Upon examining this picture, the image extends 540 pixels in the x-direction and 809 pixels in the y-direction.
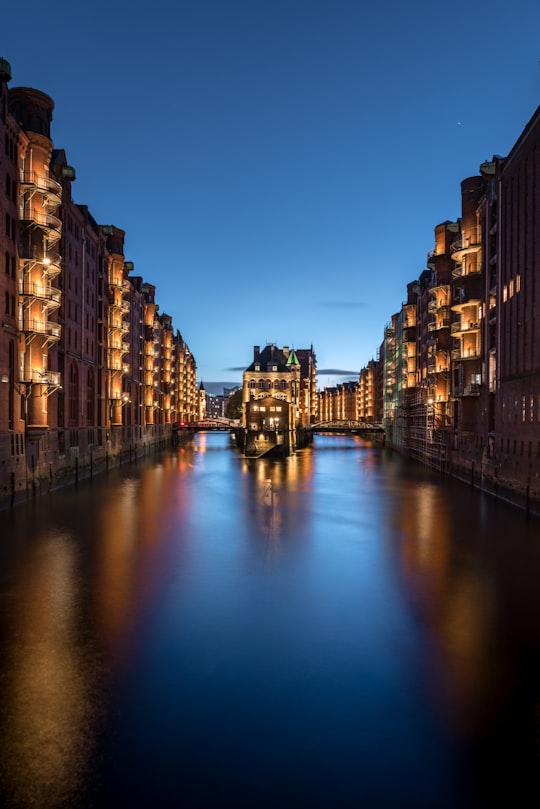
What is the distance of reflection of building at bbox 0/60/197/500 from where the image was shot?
120 ft

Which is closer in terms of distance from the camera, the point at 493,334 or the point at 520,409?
the point at 520,409

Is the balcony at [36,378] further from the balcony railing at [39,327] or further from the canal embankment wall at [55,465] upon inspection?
the canal embankment wall at [55,465]

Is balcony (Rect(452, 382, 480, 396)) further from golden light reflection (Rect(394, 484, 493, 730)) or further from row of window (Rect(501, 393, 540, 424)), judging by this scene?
golden light reflection (Rect(394, 484, 493, 730))

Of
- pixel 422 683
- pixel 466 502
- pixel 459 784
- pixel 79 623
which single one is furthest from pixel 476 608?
pixel 466 502

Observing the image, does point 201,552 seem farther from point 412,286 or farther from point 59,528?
point 412,286

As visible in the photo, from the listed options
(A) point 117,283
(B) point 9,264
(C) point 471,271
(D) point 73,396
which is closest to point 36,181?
(B) point 9,264

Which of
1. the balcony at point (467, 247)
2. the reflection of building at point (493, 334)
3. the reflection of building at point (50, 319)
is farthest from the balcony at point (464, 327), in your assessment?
the reflection of building at point (50, 319)

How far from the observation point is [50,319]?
4741 cm

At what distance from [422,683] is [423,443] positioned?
71587mm

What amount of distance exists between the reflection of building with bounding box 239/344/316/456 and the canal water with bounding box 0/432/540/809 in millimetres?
69359

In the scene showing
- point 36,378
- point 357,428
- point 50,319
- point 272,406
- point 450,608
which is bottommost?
point 450,608

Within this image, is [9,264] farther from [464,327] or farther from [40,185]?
[464,327]

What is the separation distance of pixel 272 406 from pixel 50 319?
60.9 meters

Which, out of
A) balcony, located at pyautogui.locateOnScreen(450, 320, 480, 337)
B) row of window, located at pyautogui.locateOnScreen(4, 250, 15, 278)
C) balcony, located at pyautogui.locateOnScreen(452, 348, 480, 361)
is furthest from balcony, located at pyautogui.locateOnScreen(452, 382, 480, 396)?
row of window, located at pyautogui.locateOnScreen(4, 250, 15, 278)
